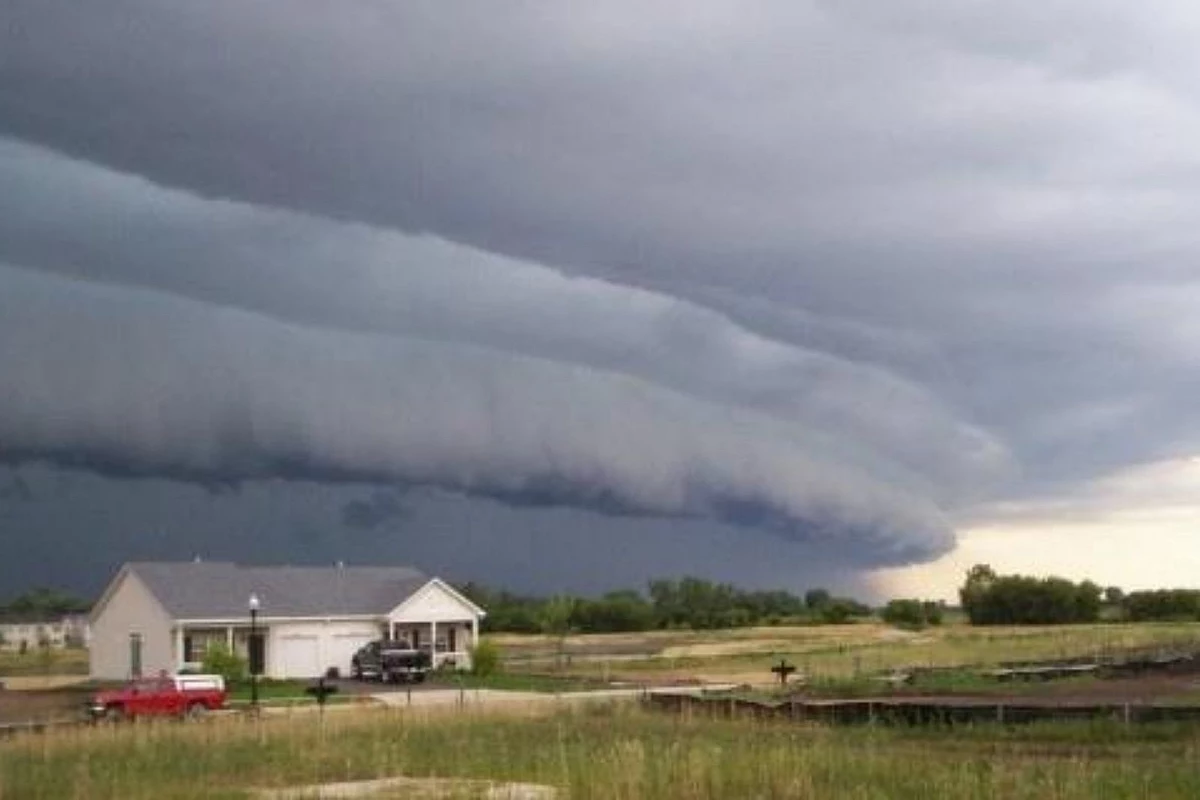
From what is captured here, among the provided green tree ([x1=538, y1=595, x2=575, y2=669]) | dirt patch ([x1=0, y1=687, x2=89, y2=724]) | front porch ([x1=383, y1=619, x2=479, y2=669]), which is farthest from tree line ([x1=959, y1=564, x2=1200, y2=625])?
dirt patch ([x1=0, y1=687, x2=89, y2=724])

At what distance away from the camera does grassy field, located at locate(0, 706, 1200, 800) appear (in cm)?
2083

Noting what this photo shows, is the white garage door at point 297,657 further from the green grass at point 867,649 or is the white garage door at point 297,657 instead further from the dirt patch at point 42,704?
the green grass at point 867,649

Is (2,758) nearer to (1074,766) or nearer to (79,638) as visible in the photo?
(1074,766)

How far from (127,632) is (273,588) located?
21.9ft

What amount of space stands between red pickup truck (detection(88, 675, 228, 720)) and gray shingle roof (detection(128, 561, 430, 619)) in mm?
21454

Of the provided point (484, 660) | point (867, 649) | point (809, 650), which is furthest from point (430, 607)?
point (867, 649)

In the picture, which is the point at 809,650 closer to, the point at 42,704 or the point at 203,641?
the point at 203,641

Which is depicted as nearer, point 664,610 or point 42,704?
point 42,704

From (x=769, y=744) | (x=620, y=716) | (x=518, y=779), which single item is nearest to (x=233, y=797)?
(x=518, y=779)

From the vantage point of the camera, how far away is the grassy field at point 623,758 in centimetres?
2083

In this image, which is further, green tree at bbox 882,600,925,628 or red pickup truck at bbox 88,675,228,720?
green tree at bbox 882,600,925,628

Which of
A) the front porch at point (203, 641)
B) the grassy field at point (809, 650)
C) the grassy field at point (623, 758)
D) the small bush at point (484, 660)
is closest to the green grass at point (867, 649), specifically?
the grassy field at point (809, 650)

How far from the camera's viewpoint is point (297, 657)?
76625 mm

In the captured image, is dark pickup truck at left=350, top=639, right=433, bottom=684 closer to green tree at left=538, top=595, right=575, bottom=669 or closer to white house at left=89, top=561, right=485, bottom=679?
white house at left=89, top=561, right=485, bottom=679
